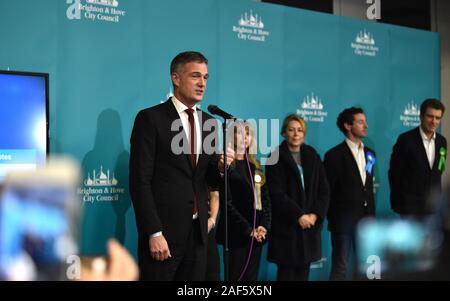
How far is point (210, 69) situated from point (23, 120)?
82.0 inches

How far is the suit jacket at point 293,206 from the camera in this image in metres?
4.37

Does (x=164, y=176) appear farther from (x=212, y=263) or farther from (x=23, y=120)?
(x=23, y=120)

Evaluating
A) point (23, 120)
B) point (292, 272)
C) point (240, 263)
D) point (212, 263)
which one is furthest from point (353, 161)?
point (23, 120)

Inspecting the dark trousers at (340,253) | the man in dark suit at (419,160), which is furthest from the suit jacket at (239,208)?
the man in dark suit at (419,160)

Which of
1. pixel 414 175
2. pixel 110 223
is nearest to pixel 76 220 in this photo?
pixel 110 223

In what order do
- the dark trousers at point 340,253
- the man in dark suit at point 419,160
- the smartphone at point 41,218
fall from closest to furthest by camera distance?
the smartphone at point 41,218
the dark trousers at point 340,253
the man in dark suit at point 419,160

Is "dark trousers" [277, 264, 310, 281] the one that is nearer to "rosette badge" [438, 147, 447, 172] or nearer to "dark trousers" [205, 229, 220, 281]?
"dark trousers" [205, 229, 220, 281]

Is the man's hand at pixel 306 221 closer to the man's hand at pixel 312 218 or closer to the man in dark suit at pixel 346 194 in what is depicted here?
the man's hand at pixel 312 218

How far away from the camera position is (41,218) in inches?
55.3

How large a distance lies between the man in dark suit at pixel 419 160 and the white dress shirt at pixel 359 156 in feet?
1.87

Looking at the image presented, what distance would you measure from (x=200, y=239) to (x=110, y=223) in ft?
4.49

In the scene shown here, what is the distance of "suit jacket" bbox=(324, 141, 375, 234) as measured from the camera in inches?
192

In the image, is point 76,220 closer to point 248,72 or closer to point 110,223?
point 110,223

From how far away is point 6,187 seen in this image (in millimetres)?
1363
